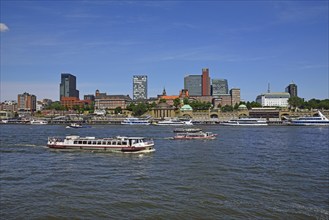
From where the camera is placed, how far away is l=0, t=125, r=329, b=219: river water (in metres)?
20.1

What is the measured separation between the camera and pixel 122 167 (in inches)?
1373

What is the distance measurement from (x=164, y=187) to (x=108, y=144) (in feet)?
76.0

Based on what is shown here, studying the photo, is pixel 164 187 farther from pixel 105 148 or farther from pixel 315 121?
pixel 315 121

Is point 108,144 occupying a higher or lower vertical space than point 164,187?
higher

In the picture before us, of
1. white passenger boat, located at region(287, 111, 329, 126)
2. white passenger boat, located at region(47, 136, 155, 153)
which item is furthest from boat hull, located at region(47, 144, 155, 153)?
white passenger boat, located at region(287, 111, 329, 126)

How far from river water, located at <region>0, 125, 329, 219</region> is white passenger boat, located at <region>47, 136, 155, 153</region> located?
3.69 meters

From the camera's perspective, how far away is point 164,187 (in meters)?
25.8

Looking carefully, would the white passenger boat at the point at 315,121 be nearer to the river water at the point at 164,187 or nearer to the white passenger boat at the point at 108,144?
the river water at the point at 164,187

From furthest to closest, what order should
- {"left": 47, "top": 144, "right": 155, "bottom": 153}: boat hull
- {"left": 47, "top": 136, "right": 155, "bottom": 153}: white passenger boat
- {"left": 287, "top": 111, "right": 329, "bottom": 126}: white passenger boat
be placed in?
1. {"left": 287, "top": 111, "right": 329, "bottom": 126}: white passenger boat
2. {"left": 47, "top": 136, "right": 155, "bottom": 153}: white passenger boat
3. {"left": 47, "top": 144, "right": 155, "bottom": 153}: boat hull

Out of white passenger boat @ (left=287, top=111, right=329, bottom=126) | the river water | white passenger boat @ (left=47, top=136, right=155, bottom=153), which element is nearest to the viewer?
the river water

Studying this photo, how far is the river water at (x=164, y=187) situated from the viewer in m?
20.1

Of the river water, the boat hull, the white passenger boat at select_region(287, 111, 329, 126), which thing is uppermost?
the white passenger boat at select_region(287, 111, 329, 126)

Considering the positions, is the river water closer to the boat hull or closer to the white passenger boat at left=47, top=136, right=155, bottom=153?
the boat hull

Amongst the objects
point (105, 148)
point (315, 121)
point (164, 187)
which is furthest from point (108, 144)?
point (315, 121)
